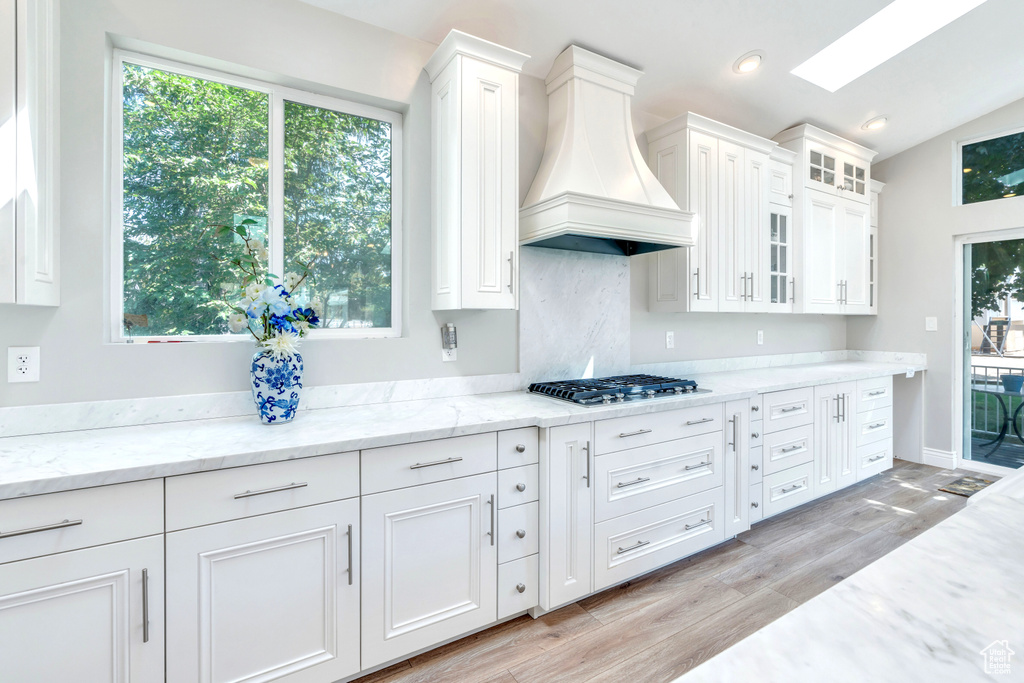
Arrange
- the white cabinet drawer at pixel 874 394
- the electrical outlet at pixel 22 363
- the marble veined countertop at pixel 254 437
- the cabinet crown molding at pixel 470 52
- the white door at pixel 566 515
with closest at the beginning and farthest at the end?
the marble veined countertop at pixel 254 437 → the electrical outlet at pixel 22 363 → the white door at pixel 566 515 → the cabinet crown molding at pixel 470 52 → the white cabinet drawer at pixel 874 394

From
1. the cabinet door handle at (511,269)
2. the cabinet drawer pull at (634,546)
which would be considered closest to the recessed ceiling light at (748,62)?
the cabinet door handle at (511,269)

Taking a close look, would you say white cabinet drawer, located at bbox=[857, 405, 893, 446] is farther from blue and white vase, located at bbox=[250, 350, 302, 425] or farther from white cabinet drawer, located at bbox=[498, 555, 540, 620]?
blue and white vase, located at bbox=[250, 350, 302, 425]

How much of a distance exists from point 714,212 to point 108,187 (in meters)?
3.16

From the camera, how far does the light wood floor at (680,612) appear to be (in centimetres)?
178

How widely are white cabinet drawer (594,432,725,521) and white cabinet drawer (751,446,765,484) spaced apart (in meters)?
0.37

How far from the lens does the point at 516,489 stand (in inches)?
77.5

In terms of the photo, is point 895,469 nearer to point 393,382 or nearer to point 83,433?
point 393,382

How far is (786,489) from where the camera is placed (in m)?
3.10

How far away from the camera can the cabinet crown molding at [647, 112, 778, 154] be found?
2986mm

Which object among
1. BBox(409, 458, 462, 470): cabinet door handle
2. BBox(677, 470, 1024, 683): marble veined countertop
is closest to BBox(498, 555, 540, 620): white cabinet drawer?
BBox(409, 458, 462, 470): cabinet door handle

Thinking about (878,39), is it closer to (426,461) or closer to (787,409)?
(787,409)

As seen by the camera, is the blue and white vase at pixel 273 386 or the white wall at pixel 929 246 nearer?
the blue and white vase at pixel 273 386

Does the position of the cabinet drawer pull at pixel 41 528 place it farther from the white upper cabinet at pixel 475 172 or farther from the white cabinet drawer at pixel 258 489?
the white upper cabinet at pixel 475 172

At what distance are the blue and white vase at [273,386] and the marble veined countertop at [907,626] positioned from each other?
1757 millimetres
